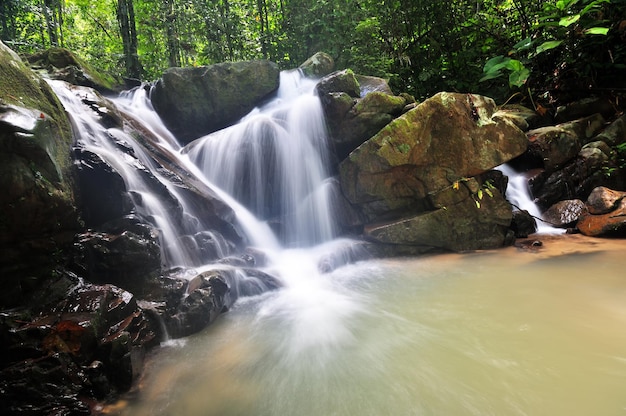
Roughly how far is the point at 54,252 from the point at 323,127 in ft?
17.6

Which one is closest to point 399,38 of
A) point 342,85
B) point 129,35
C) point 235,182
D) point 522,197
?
point 342,85

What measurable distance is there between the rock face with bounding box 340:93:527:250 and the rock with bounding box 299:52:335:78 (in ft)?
15.4

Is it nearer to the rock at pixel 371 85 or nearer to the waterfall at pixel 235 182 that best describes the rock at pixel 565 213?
the waterfall at pixel 235 182

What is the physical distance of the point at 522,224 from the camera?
253 inches

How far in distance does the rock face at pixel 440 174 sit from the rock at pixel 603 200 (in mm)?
1609

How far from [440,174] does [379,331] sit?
374cm

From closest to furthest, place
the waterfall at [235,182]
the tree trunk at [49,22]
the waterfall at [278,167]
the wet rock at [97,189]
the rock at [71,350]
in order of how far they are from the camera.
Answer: the rock at [71,350], the wet rock at [97,189], the waterfall at [235,182], the waterfall at [278,167], the tree trunk at [49,22]

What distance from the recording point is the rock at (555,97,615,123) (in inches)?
308

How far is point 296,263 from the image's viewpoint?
18.8 feet

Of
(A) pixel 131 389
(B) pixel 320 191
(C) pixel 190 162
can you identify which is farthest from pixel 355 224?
(A) pixel 131 389

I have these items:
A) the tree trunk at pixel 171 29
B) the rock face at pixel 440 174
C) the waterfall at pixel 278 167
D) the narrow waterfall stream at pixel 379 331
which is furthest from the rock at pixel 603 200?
the tree trunk at pixel 171 29

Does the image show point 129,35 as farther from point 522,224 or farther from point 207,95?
point 522,224

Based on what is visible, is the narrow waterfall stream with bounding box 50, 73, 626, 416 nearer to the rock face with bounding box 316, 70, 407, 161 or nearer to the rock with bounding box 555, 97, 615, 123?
the rock face with bounding box 316, 70, 407, 161

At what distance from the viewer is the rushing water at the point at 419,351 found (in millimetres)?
2332
